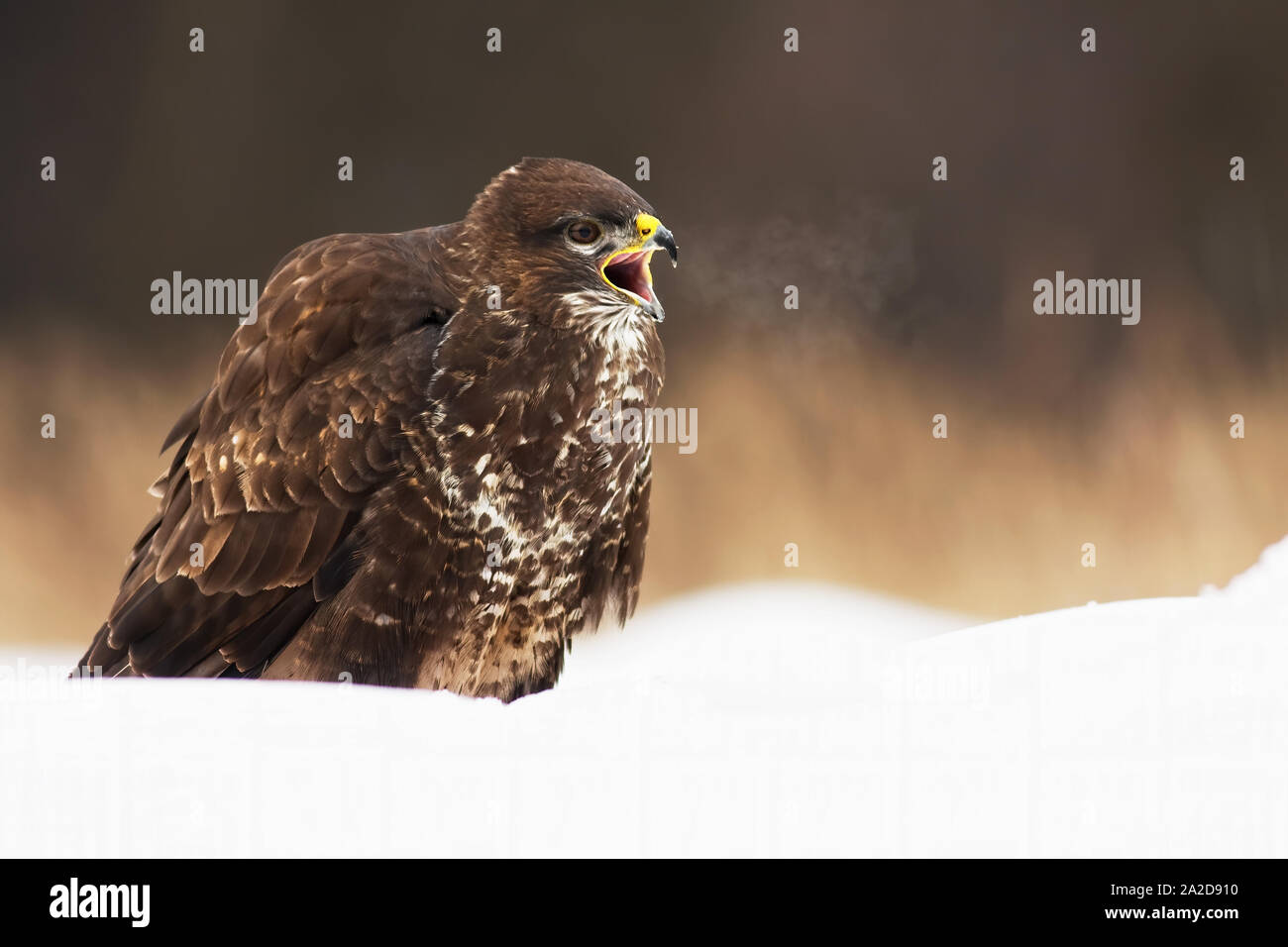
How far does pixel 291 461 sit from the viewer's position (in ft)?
7.38

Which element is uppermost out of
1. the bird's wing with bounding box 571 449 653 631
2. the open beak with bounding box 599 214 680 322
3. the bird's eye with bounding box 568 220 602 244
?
the bird's eye with bounding box 568 220 602 244

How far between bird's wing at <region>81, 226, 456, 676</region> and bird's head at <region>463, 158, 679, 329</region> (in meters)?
0.11

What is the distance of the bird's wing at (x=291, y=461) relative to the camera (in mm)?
2219

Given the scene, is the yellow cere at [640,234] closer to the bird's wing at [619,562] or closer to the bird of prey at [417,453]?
the bird of prey at [417,453]

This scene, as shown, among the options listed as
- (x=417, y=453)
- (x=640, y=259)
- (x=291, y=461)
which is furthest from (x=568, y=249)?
(x=291, y=461)

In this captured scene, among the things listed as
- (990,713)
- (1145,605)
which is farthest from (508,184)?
(1145,605)

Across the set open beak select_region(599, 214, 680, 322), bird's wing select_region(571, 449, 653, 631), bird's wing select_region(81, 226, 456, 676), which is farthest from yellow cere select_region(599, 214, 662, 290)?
bird's wing select_region(571, 449, 653, 631)

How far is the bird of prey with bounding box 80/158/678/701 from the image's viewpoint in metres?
2.21

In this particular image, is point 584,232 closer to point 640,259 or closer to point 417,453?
point 640,259

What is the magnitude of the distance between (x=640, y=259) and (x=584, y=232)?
0.42ft

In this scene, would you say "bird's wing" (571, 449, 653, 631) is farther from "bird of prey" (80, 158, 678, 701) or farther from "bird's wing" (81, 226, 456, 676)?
"bird's wing" (81, 226, 456, 676)

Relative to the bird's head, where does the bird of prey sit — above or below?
below

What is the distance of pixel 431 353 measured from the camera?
2.23m

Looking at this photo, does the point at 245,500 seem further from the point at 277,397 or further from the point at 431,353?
the point at 431,353
